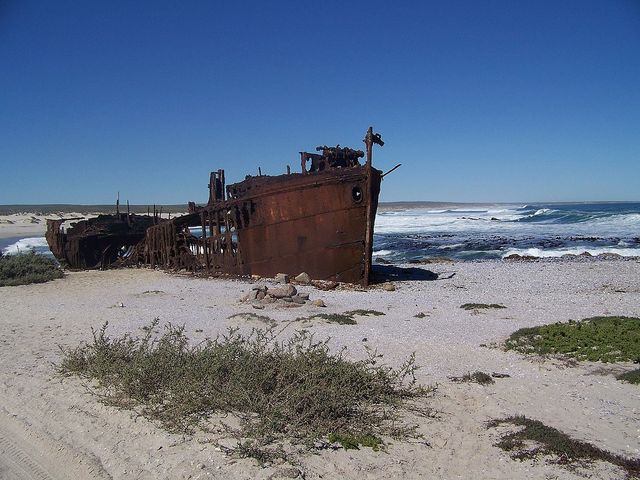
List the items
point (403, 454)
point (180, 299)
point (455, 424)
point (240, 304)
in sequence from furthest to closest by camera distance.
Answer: point (180, 299)
point (240, 304)
point (455, 424)
point (403, 454)

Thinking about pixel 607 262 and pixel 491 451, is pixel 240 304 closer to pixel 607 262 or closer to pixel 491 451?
pixel 491 451

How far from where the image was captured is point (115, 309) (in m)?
11.6

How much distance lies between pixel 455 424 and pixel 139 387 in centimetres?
328

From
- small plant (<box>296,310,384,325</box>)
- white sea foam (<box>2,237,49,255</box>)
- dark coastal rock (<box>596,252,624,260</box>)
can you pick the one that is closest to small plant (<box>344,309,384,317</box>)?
small plant (<box>296,310,384,325</box>)

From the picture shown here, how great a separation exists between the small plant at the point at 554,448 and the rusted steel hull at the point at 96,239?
2123 centimetres

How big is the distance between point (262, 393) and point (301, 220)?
10145 mm

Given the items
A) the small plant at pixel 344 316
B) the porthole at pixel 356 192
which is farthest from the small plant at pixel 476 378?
the porthole at pixel 356 192

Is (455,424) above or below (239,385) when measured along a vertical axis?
below

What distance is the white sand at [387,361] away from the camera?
13.8ft

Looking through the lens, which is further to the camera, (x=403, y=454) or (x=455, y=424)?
(x=455, y=424)

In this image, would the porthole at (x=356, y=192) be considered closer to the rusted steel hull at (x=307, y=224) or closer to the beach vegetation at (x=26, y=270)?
the rusted steel hull at (x=307, y=224)

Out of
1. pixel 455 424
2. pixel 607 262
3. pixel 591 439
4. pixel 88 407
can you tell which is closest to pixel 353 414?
pixel 455 424

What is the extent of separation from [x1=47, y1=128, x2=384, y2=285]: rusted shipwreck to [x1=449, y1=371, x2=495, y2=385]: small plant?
8098 mm

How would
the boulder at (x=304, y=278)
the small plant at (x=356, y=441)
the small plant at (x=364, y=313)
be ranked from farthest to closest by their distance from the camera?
the boulder at (x=304, y=278), the small plant at (x=364, y=313), the small plant at (x=356, y=441)
